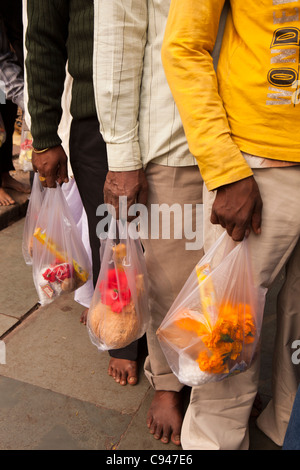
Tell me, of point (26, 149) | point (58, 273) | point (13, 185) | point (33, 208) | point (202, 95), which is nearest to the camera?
point (202, 95)

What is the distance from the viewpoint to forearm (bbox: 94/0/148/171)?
1.42 meters

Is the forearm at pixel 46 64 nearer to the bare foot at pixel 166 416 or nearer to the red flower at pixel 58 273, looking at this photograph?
the red flower at pixel 58 273

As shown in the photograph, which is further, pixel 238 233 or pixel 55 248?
pixel 55 248

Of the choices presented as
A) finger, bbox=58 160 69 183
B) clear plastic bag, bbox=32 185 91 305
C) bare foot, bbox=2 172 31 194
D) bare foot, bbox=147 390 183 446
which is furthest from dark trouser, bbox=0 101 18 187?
bare foot, bbox=147 390 183 446

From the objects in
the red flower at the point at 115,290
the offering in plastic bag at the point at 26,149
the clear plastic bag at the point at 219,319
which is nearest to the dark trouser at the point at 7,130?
the offering in plastic bag at the point at 26,149

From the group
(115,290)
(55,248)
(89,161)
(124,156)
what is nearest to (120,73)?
(124,156)

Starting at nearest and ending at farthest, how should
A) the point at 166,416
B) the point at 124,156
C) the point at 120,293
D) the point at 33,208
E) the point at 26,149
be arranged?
1. the point at 124,156
2. the point at 120,293
3. the point at 166,416
4. the point at 33,208
5. the point at 26,149

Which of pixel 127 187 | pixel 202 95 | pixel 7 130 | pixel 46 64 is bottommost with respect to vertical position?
pixel 7 130

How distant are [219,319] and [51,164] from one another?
949 millimetres

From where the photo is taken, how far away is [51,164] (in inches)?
75.9

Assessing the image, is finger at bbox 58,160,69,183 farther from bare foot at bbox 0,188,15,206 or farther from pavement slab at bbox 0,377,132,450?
bare foot at bbox 0,188,15,206

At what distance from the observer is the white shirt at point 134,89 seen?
143 centimetres

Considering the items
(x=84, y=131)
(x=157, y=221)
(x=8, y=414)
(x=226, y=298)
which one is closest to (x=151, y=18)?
(x=84, y=131)

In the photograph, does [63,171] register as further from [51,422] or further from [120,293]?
[51,422]
